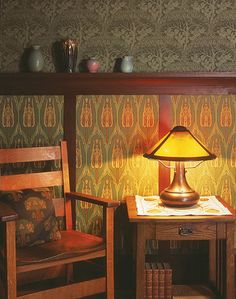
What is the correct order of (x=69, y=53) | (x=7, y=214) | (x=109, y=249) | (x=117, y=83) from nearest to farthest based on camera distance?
(x=7, y=214) → (x=109, y=249) → (x=69, y=53) → (x=117, y=83)

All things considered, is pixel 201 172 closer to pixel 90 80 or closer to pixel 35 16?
pixel 90 80

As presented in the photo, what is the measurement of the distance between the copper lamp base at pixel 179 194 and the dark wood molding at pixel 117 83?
0.62 m

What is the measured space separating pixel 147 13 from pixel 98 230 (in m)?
1.57

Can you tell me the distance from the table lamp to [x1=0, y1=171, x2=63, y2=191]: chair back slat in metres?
0.65

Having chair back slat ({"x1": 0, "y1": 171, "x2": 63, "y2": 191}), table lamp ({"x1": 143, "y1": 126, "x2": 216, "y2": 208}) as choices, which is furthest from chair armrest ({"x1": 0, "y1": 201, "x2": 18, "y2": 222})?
table lamp ({"x1": 143, "y1": 126, "x2": 216, "y2": 208})

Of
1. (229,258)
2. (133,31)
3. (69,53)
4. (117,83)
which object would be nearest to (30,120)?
(69,53)

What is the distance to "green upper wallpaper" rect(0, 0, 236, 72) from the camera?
384 cm

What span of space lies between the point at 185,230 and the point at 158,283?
431 millimetres

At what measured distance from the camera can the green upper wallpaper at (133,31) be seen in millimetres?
3840

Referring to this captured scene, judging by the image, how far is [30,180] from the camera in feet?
12.0

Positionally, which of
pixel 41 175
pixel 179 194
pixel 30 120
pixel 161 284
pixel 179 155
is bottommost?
pixel 161 284

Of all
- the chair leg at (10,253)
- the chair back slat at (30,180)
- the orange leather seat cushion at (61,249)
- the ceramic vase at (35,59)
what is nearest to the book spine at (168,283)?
the orange leather seat cushion at (61,249)

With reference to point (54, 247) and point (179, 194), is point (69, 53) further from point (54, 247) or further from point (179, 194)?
point (54, 247)

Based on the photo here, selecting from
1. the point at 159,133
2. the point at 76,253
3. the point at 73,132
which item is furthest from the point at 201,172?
the point at 76,253
